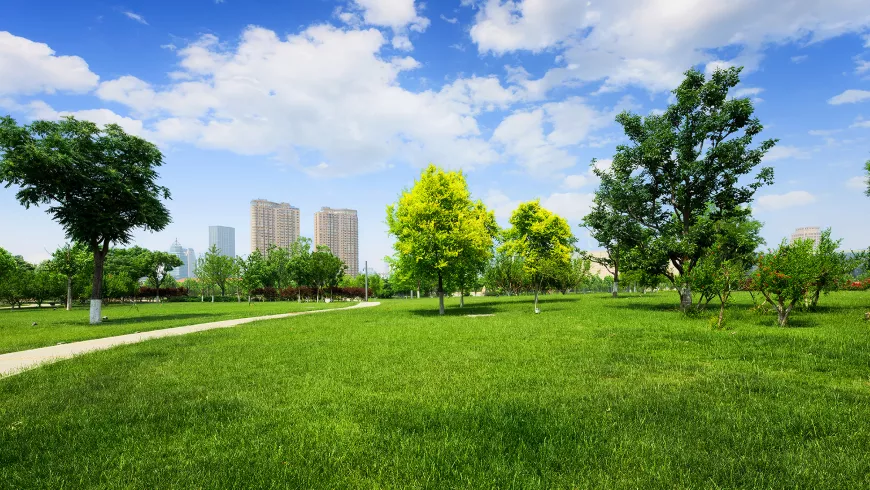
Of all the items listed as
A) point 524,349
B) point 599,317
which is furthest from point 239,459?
point 599,317

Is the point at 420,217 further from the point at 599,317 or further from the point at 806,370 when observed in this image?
the point at 806,370

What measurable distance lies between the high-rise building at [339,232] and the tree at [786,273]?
15374 centimetres

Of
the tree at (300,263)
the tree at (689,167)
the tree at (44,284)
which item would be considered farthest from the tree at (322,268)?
the tree at (689,167)

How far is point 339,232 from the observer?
170 metres

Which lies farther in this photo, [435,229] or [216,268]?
[216,268]

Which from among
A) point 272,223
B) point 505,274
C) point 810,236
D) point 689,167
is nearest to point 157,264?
point 505,274

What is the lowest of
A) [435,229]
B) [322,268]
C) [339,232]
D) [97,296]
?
[97,296]

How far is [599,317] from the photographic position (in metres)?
19.6

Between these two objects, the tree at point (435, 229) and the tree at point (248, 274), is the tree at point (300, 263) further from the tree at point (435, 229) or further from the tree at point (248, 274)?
the tree at point (435, 229)

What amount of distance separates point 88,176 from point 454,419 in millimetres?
28089

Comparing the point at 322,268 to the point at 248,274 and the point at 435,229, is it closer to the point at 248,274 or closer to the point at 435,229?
the point at 248,274

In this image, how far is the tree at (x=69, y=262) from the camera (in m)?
40.0

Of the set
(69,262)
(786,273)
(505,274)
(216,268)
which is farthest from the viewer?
(216,268)

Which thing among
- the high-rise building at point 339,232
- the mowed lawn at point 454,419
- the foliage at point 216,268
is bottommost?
the mowed lawn at point 454,419
